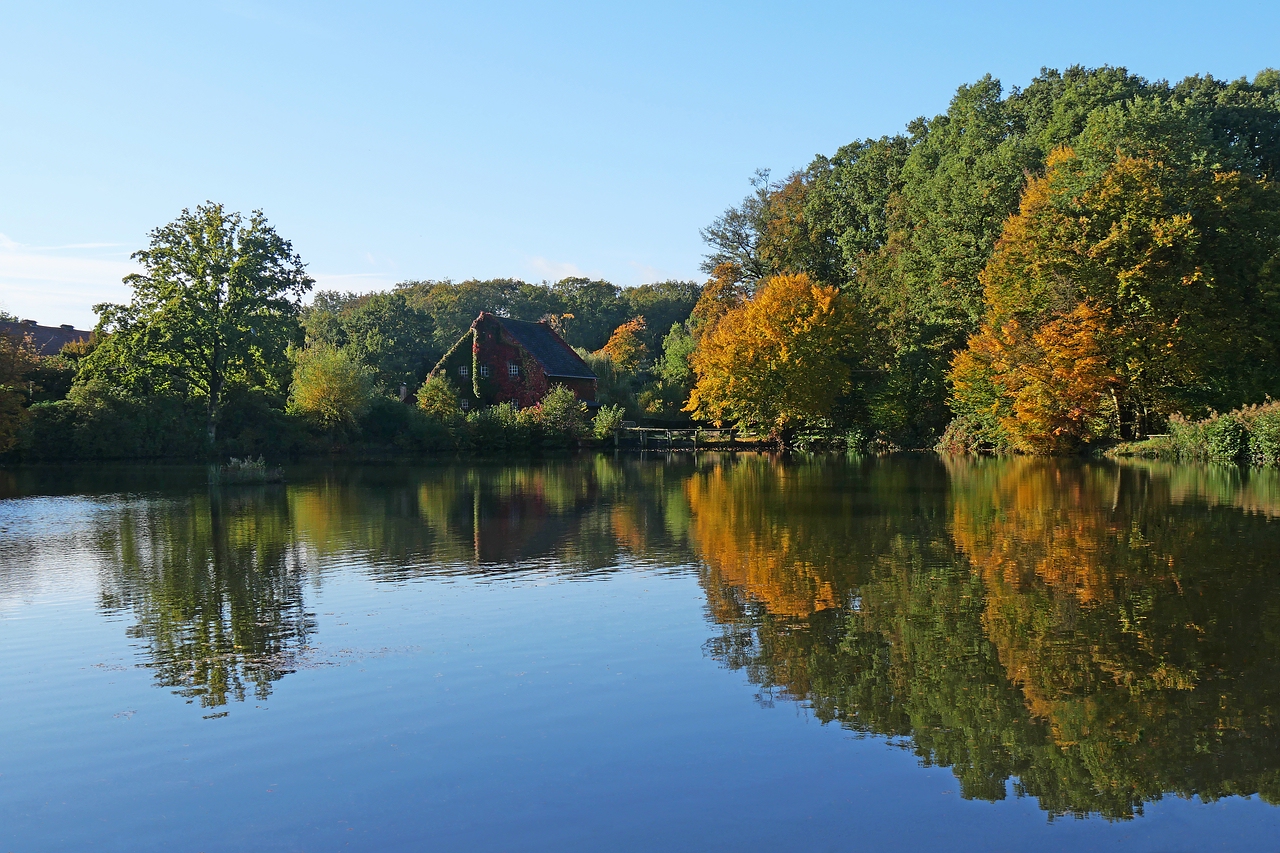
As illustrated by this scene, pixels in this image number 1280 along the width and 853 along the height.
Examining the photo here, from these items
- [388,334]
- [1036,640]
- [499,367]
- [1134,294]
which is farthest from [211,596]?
[388,334]

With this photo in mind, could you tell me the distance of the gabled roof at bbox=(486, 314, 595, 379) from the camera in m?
70.8

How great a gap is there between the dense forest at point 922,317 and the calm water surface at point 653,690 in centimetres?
2393

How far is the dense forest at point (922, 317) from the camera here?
139 feet

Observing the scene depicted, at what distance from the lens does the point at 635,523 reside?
23656mm

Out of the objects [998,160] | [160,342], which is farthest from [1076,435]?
[160,342]

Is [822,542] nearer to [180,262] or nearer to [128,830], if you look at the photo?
[128,830]

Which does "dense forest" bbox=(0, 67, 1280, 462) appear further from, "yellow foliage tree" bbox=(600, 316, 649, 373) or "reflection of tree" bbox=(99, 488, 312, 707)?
"reflection of tree" bbox=(99, 488, 312, 707)

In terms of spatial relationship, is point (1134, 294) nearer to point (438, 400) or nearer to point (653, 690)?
point (438, 400)

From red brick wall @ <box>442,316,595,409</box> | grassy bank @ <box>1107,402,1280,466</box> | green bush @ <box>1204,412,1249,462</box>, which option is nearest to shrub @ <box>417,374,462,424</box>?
red brick wall @ <box>442,316,595,409</box>

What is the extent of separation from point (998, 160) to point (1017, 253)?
26.4 feet

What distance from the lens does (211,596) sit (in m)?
14.9

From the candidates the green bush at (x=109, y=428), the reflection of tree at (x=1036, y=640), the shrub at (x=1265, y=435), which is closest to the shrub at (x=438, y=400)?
the green bush at (x=109, y=428)

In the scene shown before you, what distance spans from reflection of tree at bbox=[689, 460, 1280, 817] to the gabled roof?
161ft

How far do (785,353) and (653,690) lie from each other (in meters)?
47.6
